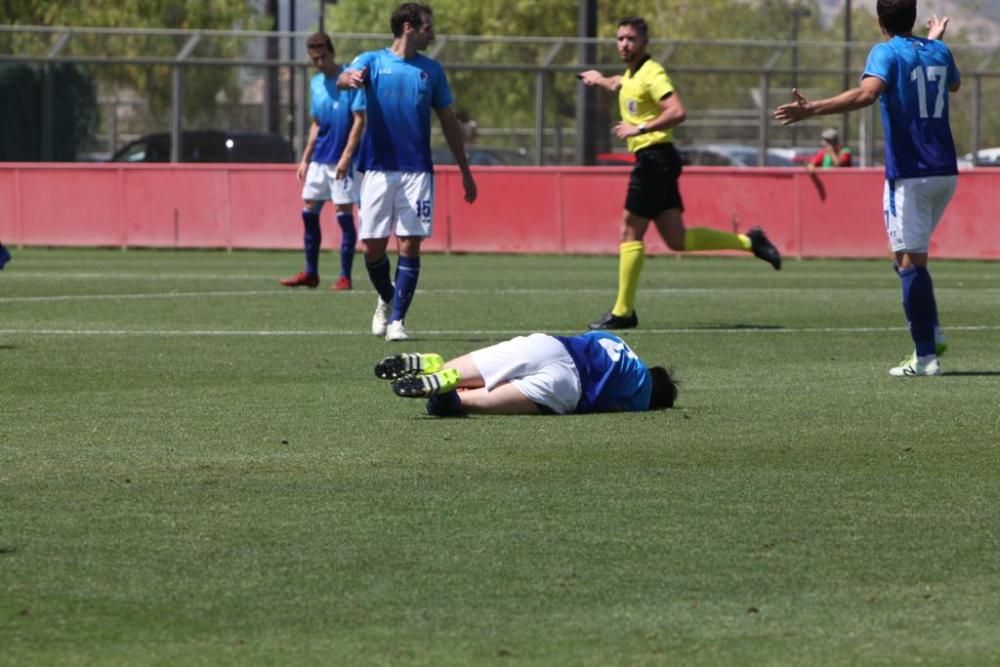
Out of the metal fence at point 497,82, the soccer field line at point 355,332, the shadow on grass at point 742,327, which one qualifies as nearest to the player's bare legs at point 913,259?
the soccer field line at point 355,332

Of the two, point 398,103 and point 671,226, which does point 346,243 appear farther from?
point 398,103

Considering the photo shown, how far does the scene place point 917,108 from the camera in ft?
35.9

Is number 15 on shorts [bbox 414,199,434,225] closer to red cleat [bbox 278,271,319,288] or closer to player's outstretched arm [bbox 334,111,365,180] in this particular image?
player's outstretched arm [bbox 334,111,365,180]

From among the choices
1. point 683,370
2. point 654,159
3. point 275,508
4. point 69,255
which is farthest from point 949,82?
point 69,255

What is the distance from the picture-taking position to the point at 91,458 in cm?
779

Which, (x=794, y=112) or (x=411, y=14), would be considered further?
(x=411, y=14)

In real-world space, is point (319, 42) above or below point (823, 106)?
above

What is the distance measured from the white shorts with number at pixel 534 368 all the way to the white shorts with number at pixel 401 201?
433cm

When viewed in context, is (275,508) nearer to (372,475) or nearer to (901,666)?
(372,475)

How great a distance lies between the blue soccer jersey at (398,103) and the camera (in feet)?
43.5

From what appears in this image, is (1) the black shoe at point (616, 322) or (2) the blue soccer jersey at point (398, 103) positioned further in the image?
(1) the black shoe at point (616, 322)

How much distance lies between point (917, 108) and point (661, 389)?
8.34 ft

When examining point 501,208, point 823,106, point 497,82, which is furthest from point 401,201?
point 497,82

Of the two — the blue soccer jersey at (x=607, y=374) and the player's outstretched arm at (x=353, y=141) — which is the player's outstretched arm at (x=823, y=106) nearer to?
the blue soccer jersey at (x=607, y=374)
